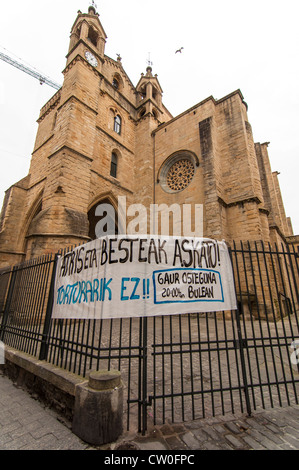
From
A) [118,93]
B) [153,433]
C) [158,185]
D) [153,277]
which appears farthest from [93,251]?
[118,93]

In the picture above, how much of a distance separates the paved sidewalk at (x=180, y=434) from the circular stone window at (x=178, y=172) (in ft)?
36.6

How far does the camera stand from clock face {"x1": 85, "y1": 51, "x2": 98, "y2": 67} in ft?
40.7

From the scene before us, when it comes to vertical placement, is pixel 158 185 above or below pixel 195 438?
above

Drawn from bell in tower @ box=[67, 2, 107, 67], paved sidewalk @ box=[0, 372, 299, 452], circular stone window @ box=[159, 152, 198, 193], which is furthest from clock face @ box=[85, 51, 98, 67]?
paved sidewalk @ box=[0, 372, 299, 452]

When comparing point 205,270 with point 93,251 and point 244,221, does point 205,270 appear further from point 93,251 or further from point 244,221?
point 244,221

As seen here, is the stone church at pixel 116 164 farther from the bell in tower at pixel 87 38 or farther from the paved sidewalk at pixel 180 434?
the paved sidewalk at pixel 180 434

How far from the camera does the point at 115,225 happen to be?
14.4 metres

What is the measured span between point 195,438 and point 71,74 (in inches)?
617

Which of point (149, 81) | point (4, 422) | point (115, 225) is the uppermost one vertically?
point (149, 81)

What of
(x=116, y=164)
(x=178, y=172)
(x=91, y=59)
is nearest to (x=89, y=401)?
(x=178, y=172)

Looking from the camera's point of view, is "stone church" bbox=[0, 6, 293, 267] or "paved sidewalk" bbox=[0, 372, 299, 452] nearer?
"paved sidewalk" bbox=[0, 372, 299, 452]

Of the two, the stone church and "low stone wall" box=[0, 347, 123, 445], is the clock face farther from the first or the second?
"low stone wall" box=[0, 347, 123, 445]

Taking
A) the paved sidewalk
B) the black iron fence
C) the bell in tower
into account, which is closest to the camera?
the paved sidewalk

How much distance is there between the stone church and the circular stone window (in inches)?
2.6
